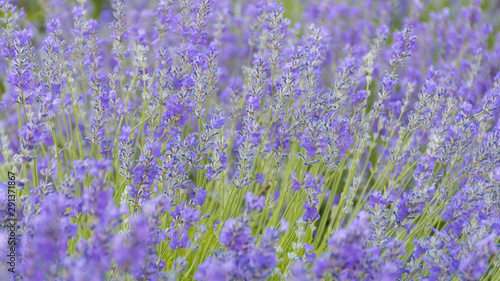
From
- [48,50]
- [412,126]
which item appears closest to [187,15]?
[48,50]

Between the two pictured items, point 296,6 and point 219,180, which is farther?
point 296,6

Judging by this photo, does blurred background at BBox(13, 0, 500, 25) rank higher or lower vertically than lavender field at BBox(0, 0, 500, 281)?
higher

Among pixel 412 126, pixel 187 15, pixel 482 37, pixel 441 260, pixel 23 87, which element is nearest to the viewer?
pixel 441 260

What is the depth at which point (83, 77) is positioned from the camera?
2.40m

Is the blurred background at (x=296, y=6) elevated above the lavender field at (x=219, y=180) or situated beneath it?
elevated above

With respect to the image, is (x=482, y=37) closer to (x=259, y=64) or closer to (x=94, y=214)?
(x=259, y=64)

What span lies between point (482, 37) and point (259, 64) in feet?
9.22

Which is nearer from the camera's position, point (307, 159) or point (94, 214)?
point (94, 214)

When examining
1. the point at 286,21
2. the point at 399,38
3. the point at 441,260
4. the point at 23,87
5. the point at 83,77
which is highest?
the point at 83,77

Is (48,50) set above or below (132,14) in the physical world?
below

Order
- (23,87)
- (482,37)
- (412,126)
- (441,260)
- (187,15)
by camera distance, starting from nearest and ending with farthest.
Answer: (441,260)
(23,87)
(412,126)
(187,15)
(482,37)

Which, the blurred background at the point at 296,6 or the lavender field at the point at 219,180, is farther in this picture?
the blurred background at the point at 296,6

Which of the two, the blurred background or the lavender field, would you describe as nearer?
the lavender field

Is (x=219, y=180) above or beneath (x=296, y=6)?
beneath
